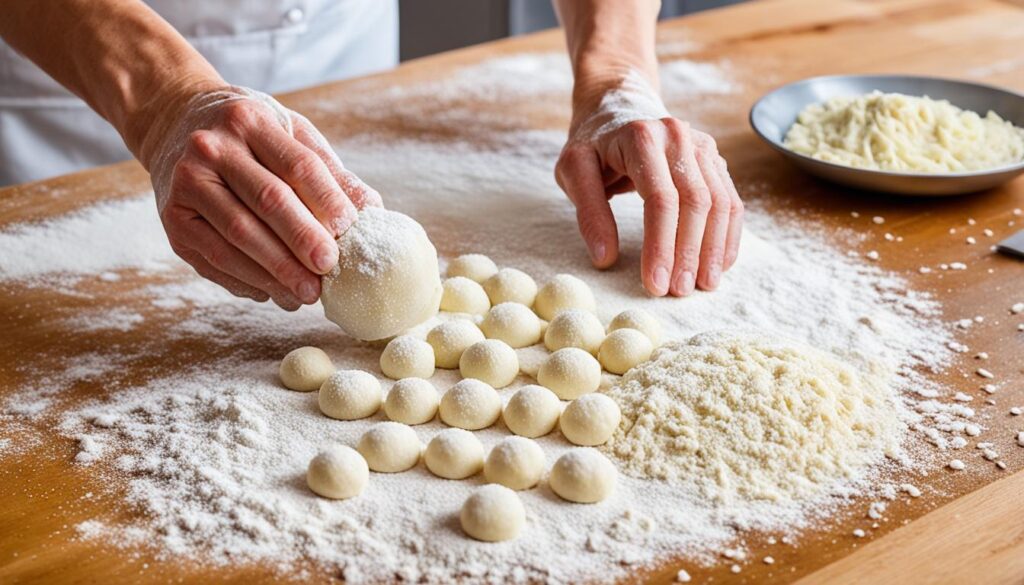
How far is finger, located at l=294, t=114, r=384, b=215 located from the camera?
1617mm

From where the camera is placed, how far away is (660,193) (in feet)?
5.84

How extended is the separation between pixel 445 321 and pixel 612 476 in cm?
49

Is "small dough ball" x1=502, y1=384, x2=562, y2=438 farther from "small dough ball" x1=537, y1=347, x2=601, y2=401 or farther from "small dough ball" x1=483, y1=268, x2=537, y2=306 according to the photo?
"small dough ball" x1=483, y1=268, x2=537, y2=306

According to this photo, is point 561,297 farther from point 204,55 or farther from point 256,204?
point 204,55

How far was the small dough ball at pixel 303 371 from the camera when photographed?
5.06ft

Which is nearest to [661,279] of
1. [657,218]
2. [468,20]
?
[657,218]

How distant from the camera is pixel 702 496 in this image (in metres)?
1.32

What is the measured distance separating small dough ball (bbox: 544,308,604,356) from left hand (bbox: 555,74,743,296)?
7.1 inches

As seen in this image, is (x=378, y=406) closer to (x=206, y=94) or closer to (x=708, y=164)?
(x=206, y=94)

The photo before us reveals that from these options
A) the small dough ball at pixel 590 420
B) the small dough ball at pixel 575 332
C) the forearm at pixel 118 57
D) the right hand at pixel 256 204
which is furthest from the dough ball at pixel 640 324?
the forearm at pixel 118 57

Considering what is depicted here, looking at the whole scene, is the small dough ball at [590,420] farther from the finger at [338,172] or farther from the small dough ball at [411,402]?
the finger at [338,172]

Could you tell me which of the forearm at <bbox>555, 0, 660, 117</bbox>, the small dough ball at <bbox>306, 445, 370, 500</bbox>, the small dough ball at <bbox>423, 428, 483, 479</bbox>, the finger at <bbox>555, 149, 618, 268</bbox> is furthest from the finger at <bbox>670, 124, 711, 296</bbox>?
the small dough ball at <bbox>306, 445, 370, 500</bbox>

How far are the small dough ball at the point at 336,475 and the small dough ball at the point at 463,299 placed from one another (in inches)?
18.3

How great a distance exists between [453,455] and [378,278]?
1.01 feet
